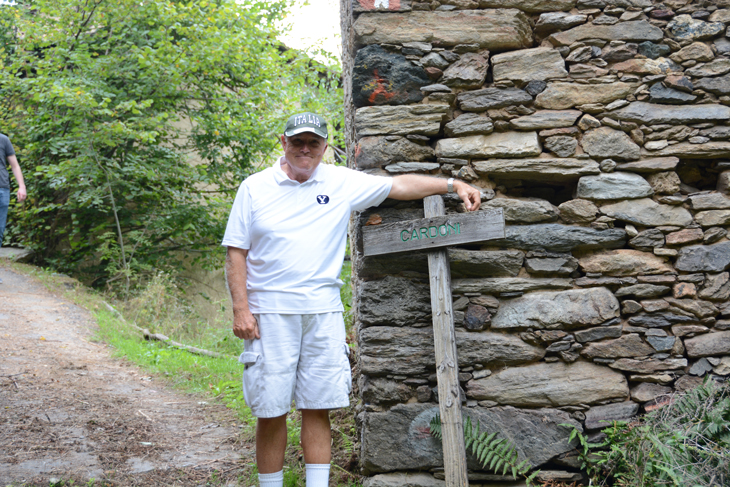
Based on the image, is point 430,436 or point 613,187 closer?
point 430,436

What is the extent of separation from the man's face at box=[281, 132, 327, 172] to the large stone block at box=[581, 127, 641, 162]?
4.80ft

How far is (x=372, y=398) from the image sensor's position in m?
2.97

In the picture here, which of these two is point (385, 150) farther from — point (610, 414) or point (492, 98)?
point (610, 414)

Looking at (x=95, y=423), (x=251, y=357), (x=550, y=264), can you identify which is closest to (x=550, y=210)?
(x=550, y=264)

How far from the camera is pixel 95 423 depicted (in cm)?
376

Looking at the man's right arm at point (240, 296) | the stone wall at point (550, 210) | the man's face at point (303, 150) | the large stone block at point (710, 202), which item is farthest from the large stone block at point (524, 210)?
the man's right arm at point (240, 296)

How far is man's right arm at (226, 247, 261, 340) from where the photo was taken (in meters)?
2.55

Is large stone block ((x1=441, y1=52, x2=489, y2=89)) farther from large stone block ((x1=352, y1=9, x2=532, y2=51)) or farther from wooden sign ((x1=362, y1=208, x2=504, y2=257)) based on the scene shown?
wooden sign ((x1=362, y1=208, x2=504, y2=257))

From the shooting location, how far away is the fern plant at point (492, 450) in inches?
110

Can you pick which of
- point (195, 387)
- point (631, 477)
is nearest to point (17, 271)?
point (195, 387)

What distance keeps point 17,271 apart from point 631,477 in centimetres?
849

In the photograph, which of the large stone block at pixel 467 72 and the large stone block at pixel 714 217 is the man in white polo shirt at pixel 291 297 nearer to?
the large stone block at pixel 467 72

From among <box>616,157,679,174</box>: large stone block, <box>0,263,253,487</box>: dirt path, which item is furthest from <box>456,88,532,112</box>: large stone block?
<box>0,263,253,487</box>: dirt path

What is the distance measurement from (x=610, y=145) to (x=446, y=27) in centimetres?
109
